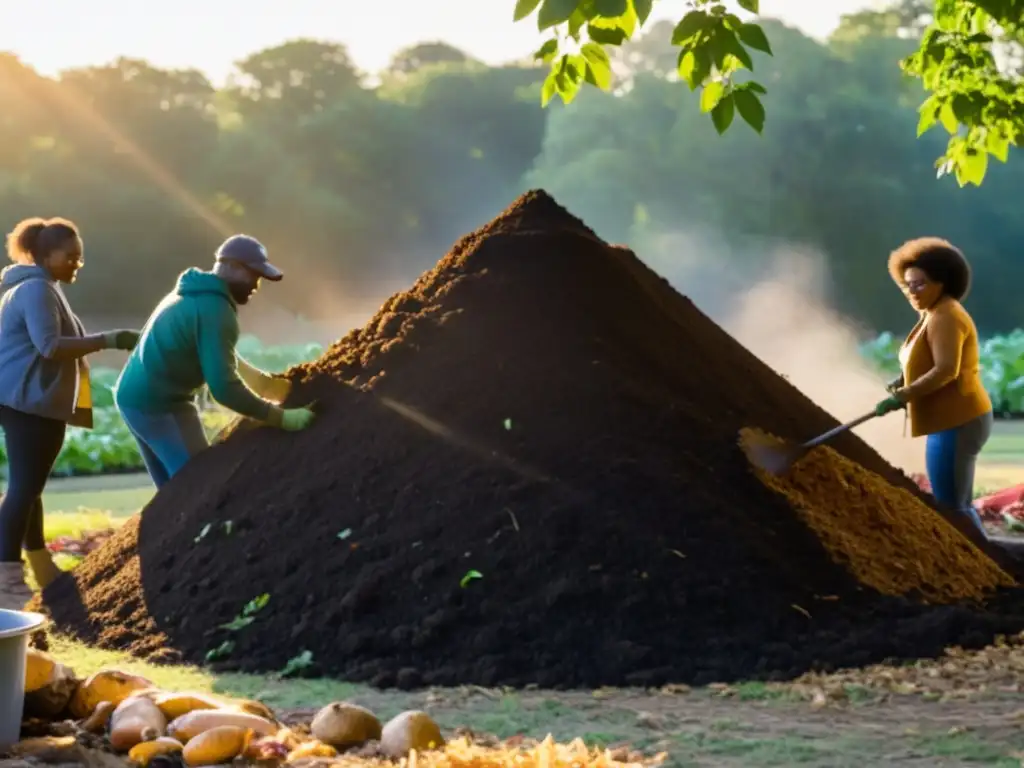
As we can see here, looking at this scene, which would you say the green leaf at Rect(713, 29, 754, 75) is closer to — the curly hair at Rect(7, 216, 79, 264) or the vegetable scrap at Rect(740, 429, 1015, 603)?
the vegetable scrap at Rect(740, 429, 1015, 603)

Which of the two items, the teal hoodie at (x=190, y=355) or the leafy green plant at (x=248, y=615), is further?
the teal hoodie at (x=190, y=355)

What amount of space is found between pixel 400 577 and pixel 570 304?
5.49ft

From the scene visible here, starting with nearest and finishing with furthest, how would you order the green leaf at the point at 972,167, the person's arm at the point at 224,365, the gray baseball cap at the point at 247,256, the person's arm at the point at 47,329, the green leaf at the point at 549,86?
the green leaf at the point at 549,86, the person's arm at the point at 224,365, the gray baseball cap at the point at 247,256, the person's arm at the point at 47,329, the green leaf at the point at 972,167

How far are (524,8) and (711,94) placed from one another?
1.38 m

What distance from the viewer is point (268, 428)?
581 centimetres

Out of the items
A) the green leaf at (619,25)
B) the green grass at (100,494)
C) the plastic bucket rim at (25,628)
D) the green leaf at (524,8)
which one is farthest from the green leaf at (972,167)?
the green grass at (100,494)

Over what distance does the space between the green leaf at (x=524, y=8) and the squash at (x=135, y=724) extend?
6.19 feet

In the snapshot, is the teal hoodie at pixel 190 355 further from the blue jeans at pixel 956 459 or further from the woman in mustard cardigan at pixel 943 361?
the blue jeans at pixel 956 459

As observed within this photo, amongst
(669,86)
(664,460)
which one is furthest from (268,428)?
(669,86)

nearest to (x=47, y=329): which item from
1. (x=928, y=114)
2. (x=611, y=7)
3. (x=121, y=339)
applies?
(x=121, y=339)

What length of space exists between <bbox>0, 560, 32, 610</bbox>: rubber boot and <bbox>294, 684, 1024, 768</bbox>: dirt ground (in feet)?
8.36

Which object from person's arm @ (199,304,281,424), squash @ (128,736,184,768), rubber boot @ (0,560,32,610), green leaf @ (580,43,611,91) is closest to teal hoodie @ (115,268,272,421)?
person's arm @ (199,304,281,424)

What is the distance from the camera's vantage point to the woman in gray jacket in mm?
5859

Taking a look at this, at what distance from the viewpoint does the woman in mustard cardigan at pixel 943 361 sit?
5.73m
